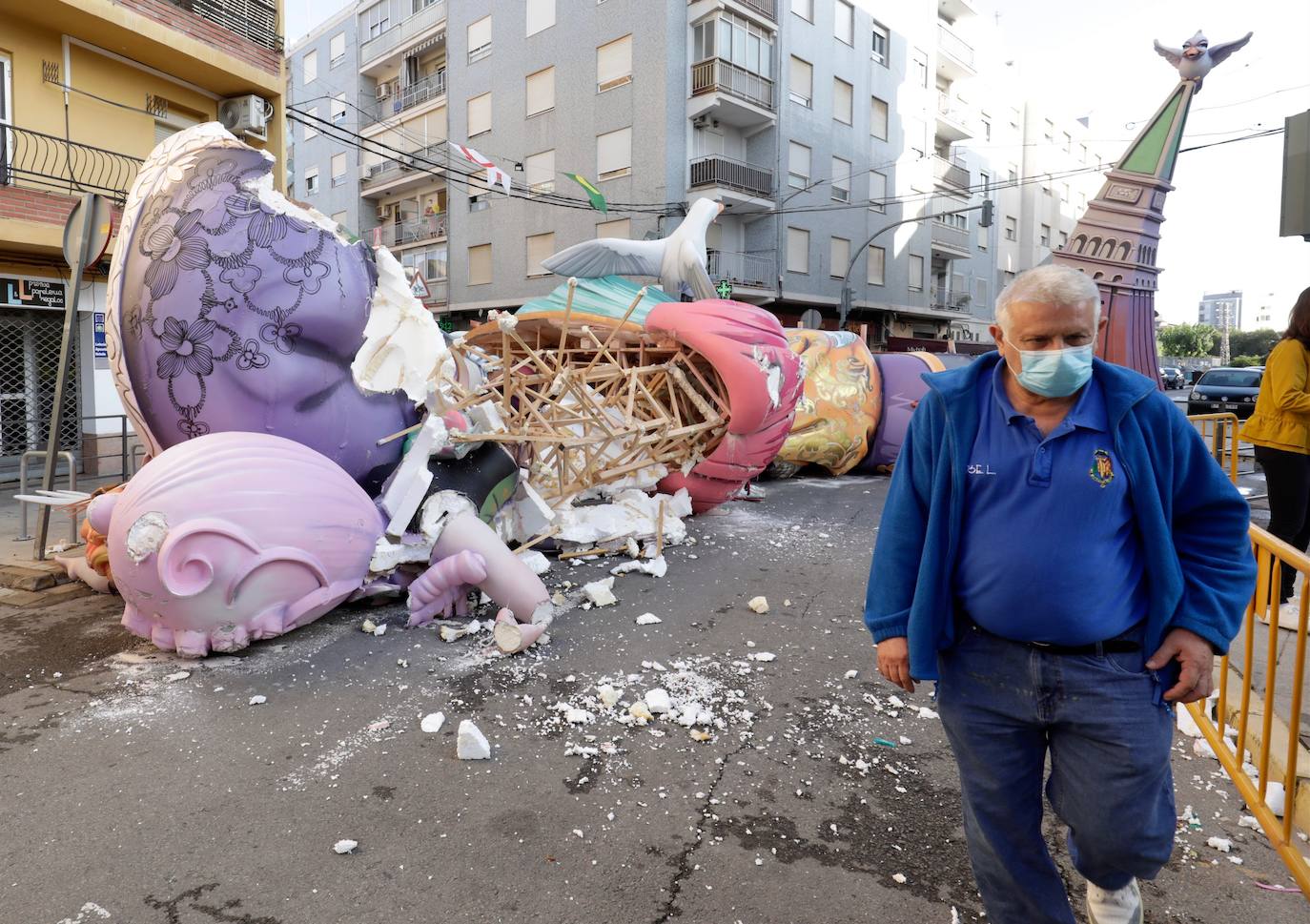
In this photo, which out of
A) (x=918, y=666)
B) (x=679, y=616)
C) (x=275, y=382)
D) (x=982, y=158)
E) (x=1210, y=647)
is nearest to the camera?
(x=1210, y=647)

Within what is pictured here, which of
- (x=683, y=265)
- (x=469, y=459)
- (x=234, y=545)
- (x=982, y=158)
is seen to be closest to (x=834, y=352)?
(x=683, y=265)

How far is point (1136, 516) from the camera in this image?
1.72 meters

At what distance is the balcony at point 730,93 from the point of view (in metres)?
21.8

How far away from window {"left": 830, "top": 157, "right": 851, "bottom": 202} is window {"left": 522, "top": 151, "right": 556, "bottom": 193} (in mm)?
9035

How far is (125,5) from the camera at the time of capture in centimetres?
1007

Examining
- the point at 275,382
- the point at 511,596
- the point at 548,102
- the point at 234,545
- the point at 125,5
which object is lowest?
the point at 511,596

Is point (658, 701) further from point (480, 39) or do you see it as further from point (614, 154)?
point (480, 39)

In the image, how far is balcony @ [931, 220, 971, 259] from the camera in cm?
3094

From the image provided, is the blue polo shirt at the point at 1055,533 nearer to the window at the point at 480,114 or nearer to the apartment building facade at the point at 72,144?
the apartment building facade at the point at 72,144

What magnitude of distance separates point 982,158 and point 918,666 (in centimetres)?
3814

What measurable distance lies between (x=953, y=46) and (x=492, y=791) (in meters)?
36.2

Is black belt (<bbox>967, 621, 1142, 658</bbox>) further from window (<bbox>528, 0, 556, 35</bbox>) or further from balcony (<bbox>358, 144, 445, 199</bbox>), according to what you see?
balcony (<bbox>358, 144, 445, 199</bbox>)

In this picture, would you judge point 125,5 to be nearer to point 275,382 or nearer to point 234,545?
point 275,382

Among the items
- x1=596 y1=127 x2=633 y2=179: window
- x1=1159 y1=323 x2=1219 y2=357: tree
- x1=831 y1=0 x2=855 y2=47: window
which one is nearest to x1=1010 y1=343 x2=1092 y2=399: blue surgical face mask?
x1=596 y1=127 x2=633 y2=179: window
